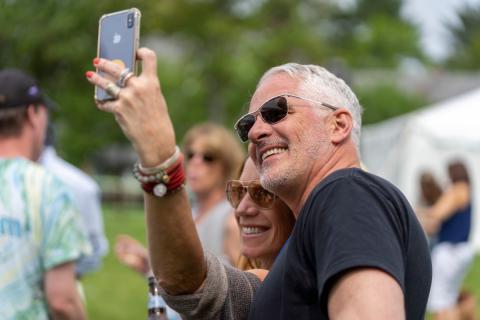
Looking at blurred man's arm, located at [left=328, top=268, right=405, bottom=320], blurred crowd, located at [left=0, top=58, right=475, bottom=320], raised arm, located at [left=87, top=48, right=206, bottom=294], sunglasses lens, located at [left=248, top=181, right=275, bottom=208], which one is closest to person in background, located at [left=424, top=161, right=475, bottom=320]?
blurred crowd, located at [left=0, top=58, right=475, bottom=320]

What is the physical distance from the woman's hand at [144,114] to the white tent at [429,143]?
49.7ft

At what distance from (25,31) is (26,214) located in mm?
12862

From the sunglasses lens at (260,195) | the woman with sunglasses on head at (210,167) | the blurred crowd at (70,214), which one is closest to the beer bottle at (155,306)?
the blurred crowd at (70,214)

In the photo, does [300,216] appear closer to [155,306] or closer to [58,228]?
[155,306]

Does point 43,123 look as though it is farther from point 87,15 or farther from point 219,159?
point 87,15

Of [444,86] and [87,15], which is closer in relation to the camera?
[87,15]

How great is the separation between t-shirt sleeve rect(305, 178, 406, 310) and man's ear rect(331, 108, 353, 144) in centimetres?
35

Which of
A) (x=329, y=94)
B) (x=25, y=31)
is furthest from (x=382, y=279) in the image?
(x=25, y=31)

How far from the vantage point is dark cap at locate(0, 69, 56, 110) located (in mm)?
3973

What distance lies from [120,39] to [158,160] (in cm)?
35

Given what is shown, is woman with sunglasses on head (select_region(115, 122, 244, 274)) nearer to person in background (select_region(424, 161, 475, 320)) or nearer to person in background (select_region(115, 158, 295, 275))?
person in background (select_region(115, 158, 295, 275))

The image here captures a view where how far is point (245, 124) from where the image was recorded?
8.45 feet

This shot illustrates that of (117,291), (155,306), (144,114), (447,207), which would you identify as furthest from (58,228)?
(117,291)

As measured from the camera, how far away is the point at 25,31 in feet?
52.0
